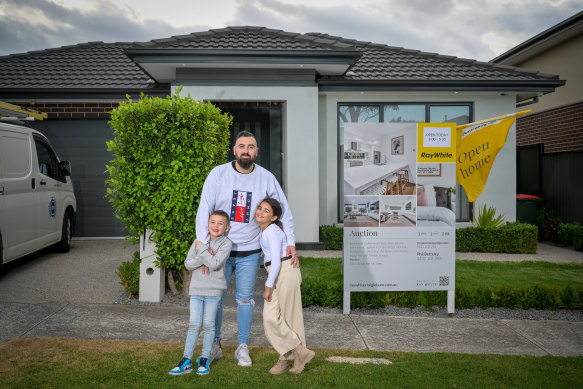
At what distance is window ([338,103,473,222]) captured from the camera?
10578 millimetres

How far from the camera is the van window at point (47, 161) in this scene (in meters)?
8.09

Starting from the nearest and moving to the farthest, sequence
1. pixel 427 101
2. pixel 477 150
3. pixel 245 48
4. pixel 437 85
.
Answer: pixel 477 150
pixel 245 48
pixel 437 85
pixel 427 101

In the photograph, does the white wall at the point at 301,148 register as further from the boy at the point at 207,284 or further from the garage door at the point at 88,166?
the boy at the point at 207,284

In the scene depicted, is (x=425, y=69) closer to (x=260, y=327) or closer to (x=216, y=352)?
(x=260, y=327)

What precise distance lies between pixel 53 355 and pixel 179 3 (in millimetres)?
10142

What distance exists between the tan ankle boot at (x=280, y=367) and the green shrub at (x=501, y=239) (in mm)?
6934

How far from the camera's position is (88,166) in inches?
428

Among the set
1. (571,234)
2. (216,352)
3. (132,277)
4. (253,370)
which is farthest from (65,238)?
(571,234)

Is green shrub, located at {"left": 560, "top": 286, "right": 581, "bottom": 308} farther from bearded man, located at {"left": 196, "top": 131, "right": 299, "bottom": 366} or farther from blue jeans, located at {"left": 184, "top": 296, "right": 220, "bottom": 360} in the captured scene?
blue jeans, located at {"left": 184, "top": 296, "right": 220, "bottom": 360}

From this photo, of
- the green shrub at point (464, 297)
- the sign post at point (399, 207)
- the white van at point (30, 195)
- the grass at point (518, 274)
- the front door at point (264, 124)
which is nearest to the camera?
the sign post at point (399, 207)

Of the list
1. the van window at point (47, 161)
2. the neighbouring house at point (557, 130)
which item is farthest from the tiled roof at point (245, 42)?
the neighbouring house at point (557, 130)

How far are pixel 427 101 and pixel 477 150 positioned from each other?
482cm

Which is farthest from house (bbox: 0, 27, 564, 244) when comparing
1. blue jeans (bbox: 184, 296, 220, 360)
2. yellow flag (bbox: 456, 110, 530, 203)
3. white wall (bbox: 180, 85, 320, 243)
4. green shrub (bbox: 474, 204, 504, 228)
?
blue jeans (bbox: 184, 296, 220, 360)

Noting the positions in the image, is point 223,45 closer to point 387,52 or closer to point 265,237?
point 387,52
